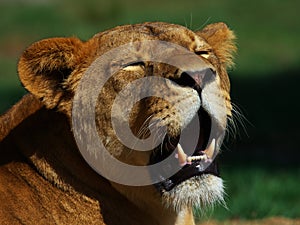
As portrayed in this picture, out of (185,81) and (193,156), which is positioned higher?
(185,81)

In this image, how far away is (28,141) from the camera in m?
3.88

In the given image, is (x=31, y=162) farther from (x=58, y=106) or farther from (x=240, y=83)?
(x=240, y=83)

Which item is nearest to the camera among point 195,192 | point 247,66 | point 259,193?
point 195,192

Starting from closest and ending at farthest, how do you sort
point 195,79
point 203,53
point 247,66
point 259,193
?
point 195,79 → point 203,53 → point 259,193 → point 247,66

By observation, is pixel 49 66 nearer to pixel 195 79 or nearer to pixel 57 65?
pixel 57 65

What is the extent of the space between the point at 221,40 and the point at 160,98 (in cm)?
78

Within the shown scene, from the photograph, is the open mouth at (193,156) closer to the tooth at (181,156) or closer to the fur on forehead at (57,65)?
the tooth at (181,156)

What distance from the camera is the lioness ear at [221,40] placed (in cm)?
423

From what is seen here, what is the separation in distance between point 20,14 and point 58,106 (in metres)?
16.6

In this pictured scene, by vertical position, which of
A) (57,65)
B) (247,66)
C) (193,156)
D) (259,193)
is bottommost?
(247,66)

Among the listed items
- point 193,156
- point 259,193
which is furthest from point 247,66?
point 193,156

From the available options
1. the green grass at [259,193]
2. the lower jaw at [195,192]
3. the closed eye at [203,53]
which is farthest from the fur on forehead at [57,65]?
the green grass at [259,193]

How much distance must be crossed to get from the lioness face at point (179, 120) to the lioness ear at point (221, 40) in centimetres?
39

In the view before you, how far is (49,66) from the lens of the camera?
3801 millimetres
